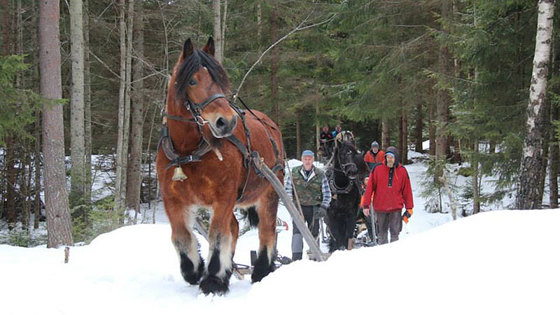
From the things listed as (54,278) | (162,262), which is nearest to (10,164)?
(162,262)

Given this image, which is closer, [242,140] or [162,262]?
[242,140]

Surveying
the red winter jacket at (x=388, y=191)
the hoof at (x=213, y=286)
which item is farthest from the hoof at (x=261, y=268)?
the red winter jacket at (x=388, y=191)

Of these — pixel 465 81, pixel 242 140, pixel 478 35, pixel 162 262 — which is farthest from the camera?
pixel 465 81

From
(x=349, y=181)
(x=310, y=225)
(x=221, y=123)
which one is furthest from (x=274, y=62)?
(x=221, y=123)

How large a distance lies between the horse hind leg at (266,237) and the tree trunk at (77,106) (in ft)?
20.9

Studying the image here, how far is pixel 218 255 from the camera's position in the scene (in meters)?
4.32

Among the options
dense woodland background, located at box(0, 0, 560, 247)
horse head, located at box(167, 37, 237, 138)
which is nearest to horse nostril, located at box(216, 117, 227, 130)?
horse head, located at box(167, 37, 237, 138)

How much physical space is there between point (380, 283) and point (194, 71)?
237 centimetres

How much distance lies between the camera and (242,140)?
478 cm

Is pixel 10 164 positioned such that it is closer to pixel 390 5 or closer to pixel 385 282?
pixel 390 5

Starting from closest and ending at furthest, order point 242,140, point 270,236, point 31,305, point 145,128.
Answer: point 31,305 < point 242,140 < point 270,236 < point 145,128

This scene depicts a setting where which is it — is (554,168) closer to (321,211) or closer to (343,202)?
(343,202)

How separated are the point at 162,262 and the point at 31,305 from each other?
8.00ft

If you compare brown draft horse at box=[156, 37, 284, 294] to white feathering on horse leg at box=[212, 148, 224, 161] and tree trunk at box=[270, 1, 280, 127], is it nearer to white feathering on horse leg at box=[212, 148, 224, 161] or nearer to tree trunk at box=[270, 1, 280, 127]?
white feathering on horse leg at box=[212, 148, 224, 161]
